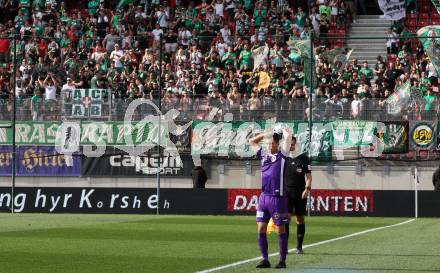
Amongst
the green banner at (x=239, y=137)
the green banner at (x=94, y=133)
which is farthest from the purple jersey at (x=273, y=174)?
the green banner at (x=94, y=133)

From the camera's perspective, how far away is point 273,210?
1638 centimetres

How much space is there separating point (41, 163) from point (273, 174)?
71.6 ft

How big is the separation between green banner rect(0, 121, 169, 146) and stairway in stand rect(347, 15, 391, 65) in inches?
268

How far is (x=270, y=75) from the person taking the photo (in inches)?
1384

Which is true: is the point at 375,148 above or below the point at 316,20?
below

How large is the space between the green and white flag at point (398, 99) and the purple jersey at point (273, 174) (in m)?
17.9

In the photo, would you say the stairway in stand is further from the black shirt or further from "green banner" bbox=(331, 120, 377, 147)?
the black shirt

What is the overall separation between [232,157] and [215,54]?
4220 millimetres

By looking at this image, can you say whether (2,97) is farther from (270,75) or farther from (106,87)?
(270,75)

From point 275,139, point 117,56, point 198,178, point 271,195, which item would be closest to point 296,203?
point 271,195

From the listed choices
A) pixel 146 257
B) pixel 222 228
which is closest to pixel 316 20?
pixel 222 228

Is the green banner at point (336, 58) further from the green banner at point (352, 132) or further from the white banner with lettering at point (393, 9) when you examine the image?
the white banner with lettering at point (393, 9)

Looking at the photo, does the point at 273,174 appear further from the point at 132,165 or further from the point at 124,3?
the point at 124,3

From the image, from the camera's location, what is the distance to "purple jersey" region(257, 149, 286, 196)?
1636 cm
